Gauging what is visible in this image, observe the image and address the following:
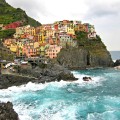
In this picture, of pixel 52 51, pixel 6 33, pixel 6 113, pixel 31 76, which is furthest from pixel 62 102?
pixel 6 33

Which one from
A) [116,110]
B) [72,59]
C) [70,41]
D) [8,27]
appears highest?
[8,27]

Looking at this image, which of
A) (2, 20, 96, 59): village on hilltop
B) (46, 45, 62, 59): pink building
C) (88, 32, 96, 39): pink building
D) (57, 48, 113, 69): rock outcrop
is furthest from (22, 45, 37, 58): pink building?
(88, 32, 96, 39): pink building

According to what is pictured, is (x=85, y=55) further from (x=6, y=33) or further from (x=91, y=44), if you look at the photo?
(x=6, y=33)

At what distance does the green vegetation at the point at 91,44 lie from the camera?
14755 cm

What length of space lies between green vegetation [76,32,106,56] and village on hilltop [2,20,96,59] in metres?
3.43

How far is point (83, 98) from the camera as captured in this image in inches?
2127

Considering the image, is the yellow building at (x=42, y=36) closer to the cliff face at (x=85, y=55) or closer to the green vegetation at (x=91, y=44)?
the cliff face at (x=85, y=55)

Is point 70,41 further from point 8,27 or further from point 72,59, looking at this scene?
point 8,27

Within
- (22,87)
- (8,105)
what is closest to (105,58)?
(22,87)

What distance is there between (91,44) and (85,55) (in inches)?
707

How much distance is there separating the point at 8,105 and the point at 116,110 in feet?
54.8

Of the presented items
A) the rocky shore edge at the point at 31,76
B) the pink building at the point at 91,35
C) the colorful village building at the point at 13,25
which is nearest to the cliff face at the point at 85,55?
the pink building at the point at 91,35

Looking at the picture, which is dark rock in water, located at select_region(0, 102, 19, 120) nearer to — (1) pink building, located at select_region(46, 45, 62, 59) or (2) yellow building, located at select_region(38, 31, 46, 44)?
(1) pink building, located at select_region(46, 45, 62, 59)

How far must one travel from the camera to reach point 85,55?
454ft
